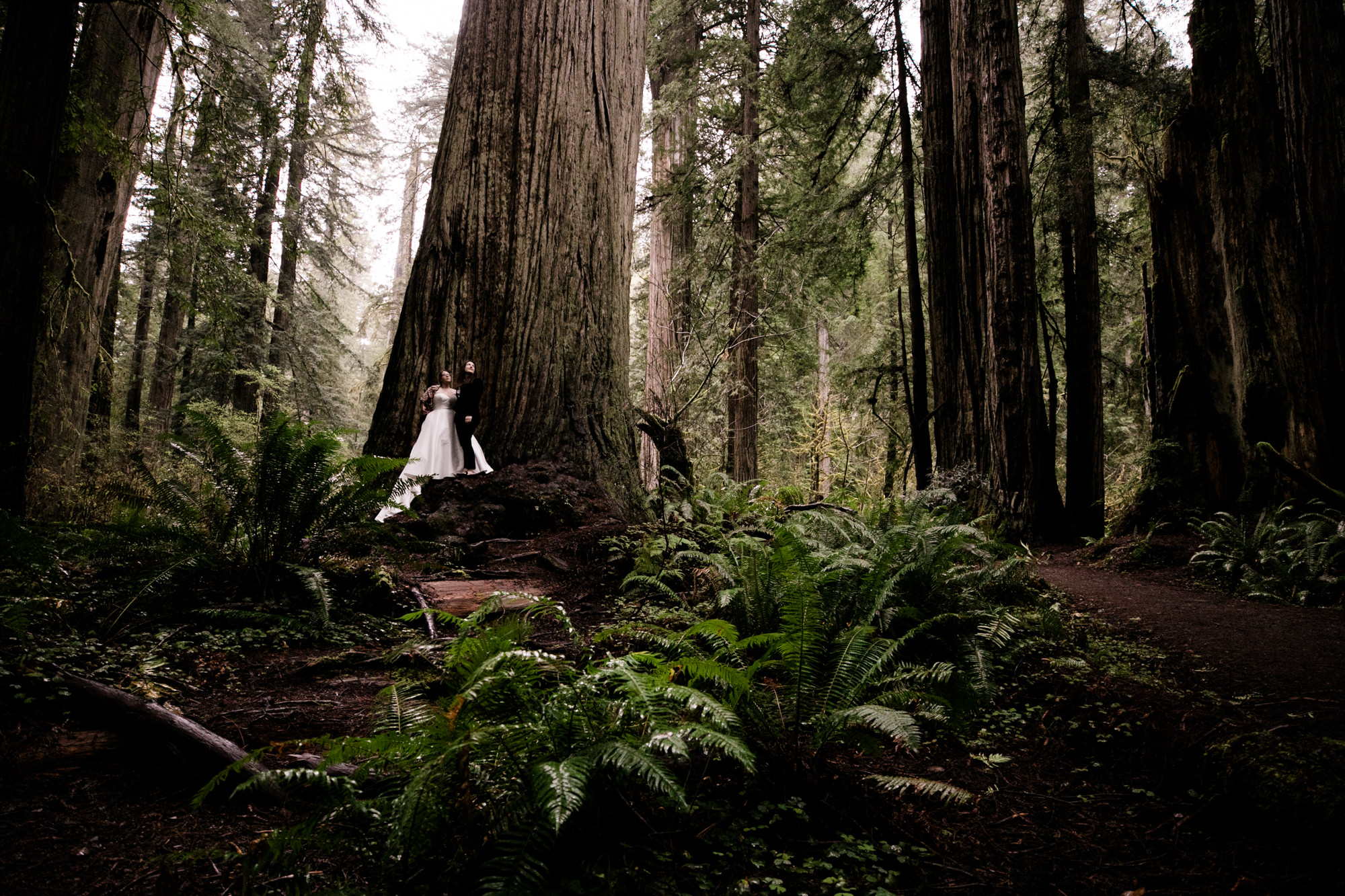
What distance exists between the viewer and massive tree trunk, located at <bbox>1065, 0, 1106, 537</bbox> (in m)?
9.09

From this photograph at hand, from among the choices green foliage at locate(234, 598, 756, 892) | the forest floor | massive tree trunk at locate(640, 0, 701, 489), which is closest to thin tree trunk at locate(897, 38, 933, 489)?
massive tree trunk at locate(640, 0, 701, 489)

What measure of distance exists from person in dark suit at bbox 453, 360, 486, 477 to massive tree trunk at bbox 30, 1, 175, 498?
439cm

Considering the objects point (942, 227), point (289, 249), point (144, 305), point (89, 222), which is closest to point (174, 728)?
point (89, 222)

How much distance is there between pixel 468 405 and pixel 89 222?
6.29 meters

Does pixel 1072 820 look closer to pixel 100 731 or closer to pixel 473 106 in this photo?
pixel 100 731

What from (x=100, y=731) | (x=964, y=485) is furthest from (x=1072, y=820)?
(x=964, y=485)

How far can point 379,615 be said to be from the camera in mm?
3666

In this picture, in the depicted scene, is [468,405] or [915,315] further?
[915,315]

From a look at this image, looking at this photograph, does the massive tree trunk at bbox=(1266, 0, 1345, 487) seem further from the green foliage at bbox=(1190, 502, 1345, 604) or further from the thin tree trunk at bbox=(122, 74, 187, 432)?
the thin tree trunk at bbox=(122, 74, 187, 432)

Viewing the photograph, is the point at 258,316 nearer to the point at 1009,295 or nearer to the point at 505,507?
the point at 505,507

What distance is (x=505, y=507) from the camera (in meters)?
5.27

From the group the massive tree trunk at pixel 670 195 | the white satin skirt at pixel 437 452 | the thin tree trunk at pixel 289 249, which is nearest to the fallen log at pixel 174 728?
the white satin skirt at pixel 437 452

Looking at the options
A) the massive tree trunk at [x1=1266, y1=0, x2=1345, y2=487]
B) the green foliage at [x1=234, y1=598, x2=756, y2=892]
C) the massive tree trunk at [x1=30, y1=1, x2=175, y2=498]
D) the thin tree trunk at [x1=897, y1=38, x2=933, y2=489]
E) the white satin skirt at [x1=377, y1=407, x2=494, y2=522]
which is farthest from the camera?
the thin tree trunk at [x1=897, y1=38, x2=933, y2=489]

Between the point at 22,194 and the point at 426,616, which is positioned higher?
the point at 22,194
